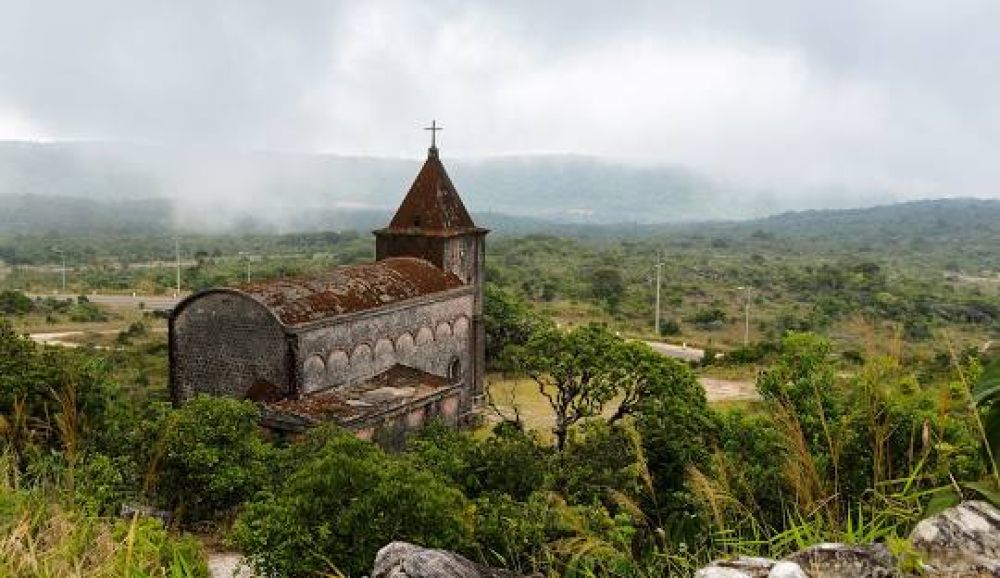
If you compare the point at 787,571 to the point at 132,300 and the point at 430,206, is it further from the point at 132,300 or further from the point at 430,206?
the point at 132,300

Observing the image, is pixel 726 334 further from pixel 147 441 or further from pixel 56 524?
pixel 56 524

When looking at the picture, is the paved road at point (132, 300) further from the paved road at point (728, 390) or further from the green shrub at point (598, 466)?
the green shrub at point (598, 466)

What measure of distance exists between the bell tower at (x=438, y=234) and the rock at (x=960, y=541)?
22.7m

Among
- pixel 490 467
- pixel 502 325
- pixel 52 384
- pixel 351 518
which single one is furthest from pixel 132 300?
pixel 351 518

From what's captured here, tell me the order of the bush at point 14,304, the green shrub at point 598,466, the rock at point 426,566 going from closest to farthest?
the rock at point 426,566
the green shrub at point 598,466
the bush at point 14,304

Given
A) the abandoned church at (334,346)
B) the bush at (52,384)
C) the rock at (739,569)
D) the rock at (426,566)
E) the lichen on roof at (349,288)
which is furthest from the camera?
the lichen on roof at (349,288)

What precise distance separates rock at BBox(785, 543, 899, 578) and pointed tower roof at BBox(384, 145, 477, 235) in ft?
75.2

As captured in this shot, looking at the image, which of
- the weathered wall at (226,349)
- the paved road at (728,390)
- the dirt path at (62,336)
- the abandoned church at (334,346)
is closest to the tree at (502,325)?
the paved road at (728,390)

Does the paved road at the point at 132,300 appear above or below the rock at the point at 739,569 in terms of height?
below

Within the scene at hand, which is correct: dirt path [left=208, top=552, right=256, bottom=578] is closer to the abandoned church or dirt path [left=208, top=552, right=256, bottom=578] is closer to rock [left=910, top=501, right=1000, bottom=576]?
the abandoned church

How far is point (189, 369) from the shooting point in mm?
21156

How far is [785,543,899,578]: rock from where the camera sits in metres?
3.26

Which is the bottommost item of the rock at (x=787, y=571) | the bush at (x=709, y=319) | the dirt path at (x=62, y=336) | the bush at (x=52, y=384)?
the bush at (x=709, y=319)

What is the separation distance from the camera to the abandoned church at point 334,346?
19.4 meters
